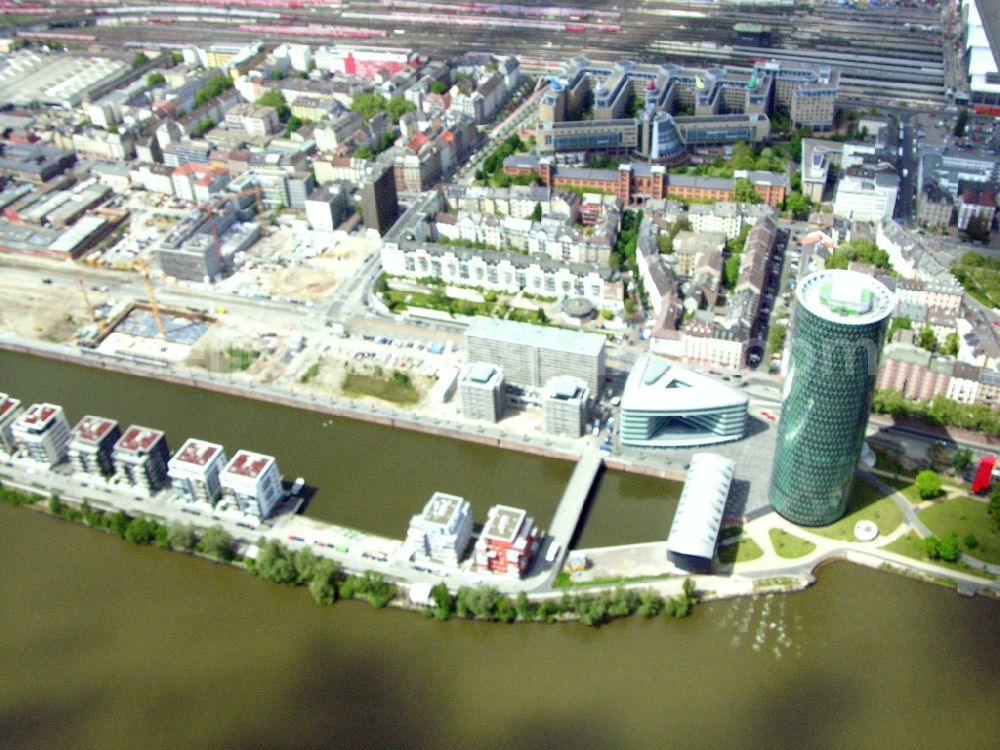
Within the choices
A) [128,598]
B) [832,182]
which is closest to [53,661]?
[128,598]

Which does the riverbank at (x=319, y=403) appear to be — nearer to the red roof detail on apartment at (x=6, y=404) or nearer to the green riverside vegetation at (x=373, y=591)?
the red roof detail on apartment at (x=6, y=404)

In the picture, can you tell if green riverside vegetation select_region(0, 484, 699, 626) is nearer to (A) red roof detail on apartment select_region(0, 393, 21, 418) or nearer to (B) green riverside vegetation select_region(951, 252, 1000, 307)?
(A) red roof detail on apartment select_region(0, 393, 21, 418)

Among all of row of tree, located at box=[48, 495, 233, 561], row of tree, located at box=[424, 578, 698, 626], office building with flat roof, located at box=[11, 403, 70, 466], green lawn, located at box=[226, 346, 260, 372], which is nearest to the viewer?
row of tree, located at box=[424, 578, 698, 626]

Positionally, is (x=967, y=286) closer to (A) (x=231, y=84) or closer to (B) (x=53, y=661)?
(B) (x=53, y=661)

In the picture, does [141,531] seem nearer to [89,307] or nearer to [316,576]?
[316,576]

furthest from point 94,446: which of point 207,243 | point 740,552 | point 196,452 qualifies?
point 740,552

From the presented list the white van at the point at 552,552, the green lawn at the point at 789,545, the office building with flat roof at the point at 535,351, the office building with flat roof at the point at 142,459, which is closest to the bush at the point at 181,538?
the office building with flat roof at the point at 142,459

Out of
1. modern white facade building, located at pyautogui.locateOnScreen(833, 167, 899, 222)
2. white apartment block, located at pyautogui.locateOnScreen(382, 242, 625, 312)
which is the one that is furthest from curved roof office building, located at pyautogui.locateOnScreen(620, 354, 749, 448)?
modern white facade building, located at pyautogui.locateOnScreen(833, 167, 899, 222)
